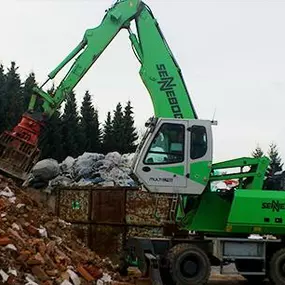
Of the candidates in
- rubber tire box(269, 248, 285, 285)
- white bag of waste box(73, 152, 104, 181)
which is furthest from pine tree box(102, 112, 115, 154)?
rubber tire box(269, 248, 285, 285)

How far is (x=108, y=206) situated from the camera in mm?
16531

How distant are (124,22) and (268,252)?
227 inches

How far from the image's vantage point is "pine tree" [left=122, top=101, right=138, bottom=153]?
5125 centimetres

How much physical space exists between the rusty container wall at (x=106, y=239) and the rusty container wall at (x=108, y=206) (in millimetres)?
165

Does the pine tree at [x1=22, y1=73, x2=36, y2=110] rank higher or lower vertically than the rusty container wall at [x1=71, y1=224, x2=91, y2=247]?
higher

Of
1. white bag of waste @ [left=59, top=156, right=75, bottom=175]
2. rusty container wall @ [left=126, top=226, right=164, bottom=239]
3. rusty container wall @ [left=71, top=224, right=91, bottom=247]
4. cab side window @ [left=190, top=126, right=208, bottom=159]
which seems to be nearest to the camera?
cab side window @ [left=190, top=126, right=208, bottom=159]

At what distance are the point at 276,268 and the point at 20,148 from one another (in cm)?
578

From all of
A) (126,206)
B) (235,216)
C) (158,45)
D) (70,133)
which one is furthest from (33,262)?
(70,133)

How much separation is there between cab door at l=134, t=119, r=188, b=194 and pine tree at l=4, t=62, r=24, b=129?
99.2 ft

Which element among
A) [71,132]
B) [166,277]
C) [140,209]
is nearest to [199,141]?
[166,277]

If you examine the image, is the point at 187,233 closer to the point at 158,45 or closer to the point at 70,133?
the point at 158,45

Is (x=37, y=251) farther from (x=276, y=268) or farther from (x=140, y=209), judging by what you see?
(x=140, y=209)

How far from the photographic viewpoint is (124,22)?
13266 millimetres

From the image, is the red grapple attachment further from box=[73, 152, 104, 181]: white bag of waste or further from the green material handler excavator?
box=[73, 152, 104, 181]: white bag of waste
